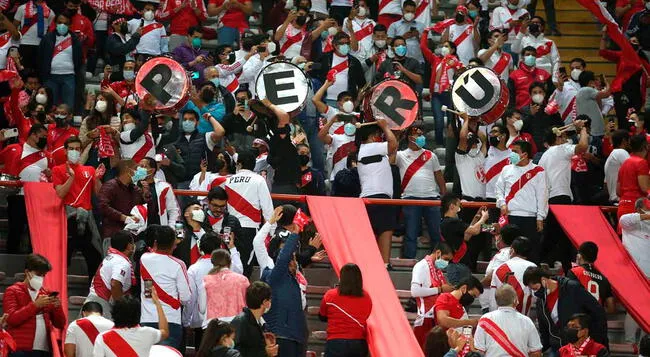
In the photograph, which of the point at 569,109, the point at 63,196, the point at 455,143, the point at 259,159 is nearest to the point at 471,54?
the point at 569,109

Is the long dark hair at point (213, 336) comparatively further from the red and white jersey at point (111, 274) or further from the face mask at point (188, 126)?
the face mask at point (188, 126)

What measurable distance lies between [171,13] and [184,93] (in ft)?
15.7

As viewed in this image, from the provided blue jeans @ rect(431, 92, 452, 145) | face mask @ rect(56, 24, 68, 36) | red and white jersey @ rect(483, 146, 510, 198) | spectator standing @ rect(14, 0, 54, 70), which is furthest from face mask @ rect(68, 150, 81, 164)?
blue jeans @ rect(431, 92, 452, 145)

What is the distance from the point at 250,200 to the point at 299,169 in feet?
5.17

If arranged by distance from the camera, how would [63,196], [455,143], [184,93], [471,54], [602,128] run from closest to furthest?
[63,196] → [184,93] → [455,143] → [602,128] → [471,54]

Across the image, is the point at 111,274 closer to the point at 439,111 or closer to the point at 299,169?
the point at 299,169

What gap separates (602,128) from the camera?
66.5ft

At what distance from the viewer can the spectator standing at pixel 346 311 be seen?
44.5 feet

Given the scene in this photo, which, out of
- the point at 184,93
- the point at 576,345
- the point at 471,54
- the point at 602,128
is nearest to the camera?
the point at 576,345

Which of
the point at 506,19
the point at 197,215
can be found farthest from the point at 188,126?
the point at 506,19

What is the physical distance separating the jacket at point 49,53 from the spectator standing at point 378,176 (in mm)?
4908

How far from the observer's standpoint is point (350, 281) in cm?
1355

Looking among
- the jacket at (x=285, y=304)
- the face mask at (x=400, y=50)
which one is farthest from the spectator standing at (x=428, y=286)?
the face mask at (x=400, y=50)

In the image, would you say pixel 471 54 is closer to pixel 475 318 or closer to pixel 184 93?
pixel 184 93
